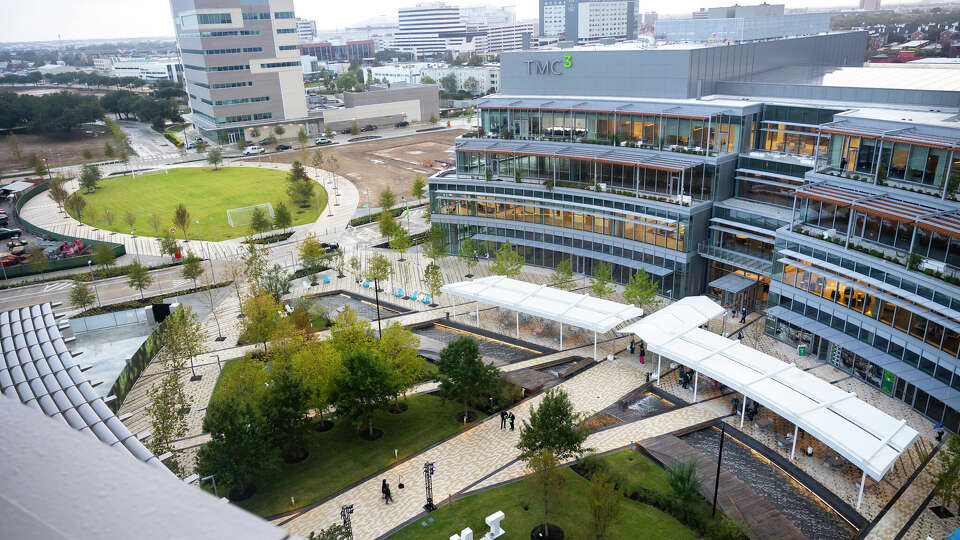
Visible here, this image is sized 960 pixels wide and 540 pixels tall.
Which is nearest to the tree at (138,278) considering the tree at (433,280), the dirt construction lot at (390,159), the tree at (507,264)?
the tree at (433,280)

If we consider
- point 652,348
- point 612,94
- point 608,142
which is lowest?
point 652,348

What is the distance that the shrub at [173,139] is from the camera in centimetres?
13012

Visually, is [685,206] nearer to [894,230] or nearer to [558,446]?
[894,230]

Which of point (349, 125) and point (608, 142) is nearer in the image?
point (608, 142)

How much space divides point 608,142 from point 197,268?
3847cm

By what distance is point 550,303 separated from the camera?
146 feet

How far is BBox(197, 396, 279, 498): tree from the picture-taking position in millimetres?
28406

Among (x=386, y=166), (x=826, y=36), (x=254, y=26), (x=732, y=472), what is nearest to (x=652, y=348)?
(x=732, y=472)

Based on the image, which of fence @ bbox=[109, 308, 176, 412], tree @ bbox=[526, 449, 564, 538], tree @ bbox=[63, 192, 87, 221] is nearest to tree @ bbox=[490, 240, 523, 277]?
fence @ bbox=[109, 308, 176, 412]

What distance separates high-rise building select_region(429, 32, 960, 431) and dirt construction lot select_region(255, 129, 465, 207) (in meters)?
31.6

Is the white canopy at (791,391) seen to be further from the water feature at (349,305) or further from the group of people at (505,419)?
the water feature at (349,305)

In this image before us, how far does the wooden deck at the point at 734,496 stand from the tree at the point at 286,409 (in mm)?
17672

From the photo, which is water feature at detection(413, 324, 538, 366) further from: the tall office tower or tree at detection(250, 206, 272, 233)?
the tall office tower

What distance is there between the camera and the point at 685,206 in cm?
4959
